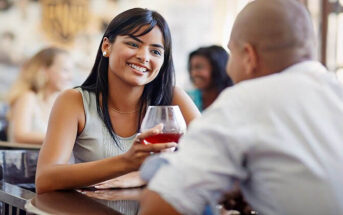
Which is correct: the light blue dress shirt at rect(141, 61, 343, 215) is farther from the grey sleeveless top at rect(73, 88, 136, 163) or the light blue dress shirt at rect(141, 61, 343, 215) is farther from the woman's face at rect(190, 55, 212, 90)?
the woman's face at rect(190, 55, 212, 90)

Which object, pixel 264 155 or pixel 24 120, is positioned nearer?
pixel 264 155

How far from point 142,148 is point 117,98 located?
824 millimetres

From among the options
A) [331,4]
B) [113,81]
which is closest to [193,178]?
[113,81]

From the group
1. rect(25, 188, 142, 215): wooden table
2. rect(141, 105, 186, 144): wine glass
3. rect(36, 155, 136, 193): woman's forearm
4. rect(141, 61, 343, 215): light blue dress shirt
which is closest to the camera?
rect(141, 61, 343, 215): light blue dress shirt

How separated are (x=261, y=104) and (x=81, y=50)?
20.4 ft

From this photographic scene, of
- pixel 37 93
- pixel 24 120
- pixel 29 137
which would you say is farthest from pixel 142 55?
pixel 37 93

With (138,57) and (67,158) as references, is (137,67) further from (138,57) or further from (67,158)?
(67,158)

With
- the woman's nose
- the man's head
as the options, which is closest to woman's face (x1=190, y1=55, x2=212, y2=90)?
the woman's nose

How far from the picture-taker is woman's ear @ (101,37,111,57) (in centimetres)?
246

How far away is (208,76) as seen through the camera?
15.8 feet

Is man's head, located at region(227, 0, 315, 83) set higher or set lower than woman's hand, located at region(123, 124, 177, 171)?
higher

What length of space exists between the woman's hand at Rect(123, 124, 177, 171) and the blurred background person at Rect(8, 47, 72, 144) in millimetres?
3180

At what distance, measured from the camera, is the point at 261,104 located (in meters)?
1.20

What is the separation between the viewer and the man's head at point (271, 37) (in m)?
1.29
